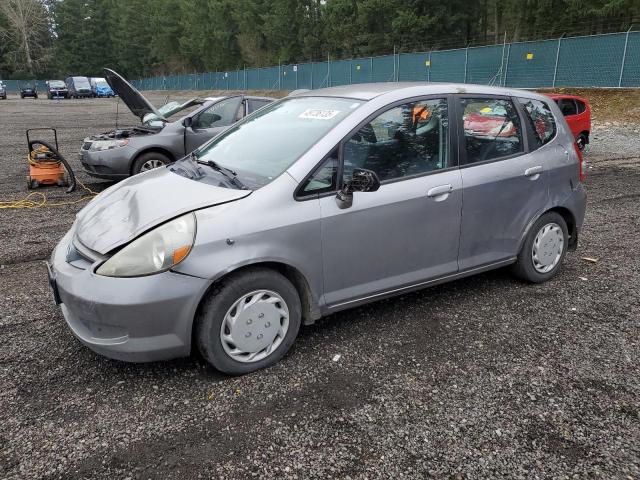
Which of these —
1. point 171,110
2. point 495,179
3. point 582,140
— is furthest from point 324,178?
point 582,140

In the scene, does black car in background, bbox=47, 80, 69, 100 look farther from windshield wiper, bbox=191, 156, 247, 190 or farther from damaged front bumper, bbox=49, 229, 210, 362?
damaged front bumper, bbox=49, 229, 210, 362

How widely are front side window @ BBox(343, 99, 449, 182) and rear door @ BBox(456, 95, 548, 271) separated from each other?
0.67 feet

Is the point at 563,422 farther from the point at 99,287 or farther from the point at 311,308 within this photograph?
the point at 99,287

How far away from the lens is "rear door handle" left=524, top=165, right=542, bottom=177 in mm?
4180

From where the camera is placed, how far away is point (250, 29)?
6750 cm

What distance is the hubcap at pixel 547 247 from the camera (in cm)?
444

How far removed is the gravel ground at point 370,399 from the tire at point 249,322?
127 mm

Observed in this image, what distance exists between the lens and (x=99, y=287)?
283 centimetres

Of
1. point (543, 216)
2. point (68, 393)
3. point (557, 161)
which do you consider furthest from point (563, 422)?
point (68, 393)

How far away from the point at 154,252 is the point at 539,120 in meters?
3.44

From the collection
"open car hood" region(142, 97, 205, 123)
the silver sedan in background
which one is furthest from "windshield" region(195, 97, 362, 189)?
"open car hood" region(142, 97, 205, 123)

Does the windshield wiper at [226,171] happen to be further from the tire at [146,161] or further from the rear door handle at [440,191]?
the tire at [146,161]

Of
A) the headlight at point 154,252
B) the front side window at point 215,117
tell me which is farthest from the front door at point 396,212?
the front side window at point 215,117

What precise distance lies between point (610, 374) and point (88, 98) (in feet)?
195
